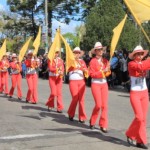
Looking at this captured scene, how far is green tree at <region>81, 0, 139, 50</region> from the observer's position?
32.8m

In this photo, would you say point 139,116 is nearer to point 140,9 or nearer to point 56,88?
point 140,9

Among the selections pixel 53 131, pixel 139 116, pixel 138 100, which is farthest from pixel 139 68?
pixel 53 131

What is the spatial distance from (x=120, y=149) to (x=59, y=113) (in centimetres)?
468

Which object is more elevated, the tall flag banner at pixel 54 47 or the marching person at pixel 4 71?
the tall flag banner at pixel 54 47

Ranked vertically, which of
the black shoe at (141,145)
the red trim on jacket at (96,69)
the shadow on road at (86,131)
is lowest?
the shadow on road at (86,131)

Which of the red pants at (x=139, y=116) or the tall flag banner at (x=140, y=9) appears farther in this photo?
the tall flag banner at (x=140, y=9)

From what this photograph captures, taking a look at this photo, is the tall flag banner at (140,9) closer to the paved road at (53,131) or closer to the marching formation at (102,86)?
the marching formation at (102,86)

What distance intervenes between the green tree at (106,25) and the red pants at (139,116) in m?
25.0

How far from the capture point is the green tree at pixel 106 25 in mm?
32844

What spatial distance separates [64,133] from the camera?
9.02 meters

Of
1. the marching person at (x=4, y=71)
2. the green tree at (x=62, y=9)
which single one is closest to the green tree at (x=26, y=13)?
the green tree at (x=62, y=9)

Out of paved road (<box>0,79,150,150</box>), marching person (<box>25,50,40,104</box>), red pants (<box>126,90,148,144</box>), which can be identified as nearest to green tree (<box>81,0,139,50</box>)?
marching person (<box>25,50,40,104</box>)

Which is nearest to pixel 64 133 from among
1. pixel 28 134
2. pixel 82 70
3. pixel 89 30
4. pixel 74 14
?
pixel 28 134

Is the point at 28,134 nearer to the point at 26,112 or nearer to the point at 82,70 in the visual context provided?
the point at 82,70
